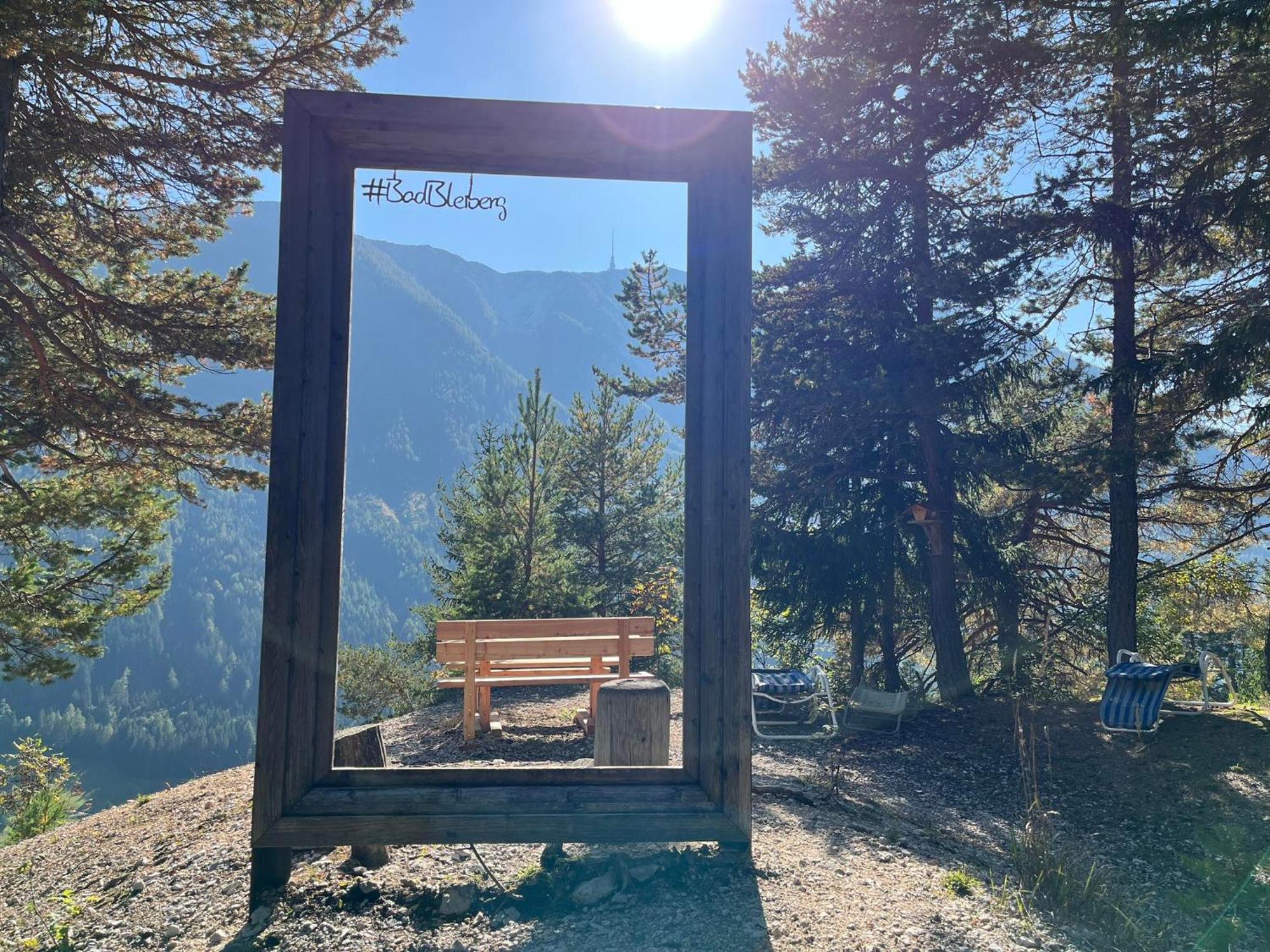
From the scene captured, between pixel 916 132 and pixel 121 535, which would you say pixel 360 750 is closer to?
pixel 121 535

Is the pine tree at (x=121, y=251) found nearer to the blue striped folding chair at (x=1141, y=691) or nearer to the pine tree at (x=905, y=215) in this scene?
the pine tree at (x=905, y=215)

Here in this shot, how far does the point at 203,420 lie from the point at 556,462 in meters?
7.63

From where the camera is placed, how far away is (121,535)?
10.2m

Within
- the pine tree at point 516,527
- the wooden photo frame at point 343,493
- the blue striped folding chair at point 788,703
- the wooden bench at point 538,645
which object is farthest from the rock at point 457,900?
the pine tree at point 516,527

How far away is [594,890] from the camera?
3.41m

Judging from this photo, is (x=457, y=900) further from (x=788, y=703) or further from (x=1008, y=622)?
(x=1008, y=622)

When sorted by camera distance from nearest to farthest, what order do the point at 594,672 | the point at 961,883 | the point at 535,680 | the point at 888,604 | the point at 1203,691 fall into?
the point at 961,883
the point at 535,680
the point at 594,672
the point at 1203,691
the point at 888,604

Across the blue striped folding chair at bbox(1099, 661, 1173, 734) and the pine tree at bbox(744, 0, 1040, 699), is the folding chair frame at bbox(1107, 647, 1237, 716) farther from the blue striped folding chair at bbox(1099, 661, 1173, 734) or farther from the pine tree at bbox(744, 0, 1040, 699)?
the pine tree at bbox(744, 0, 1040, 699)

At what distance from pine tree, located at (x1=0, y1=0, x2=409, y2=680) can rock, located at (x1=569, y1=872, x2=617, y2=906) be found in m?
6.19

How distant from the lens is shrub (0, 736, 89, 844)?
898 cm

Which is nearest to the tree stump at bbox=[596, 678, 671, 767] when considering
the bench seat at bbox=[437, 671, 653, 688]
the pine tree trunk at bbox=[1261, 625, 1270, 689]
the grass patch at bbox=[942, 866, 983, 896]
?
the grass patch at bbox=[942, 866, 983, 896]

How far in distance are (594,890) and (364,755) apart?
4.03 feet

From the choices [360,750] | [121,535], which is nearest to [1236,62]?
[360,750]

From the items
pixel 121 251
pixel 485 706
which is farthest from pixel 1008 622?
pixel 121 251
